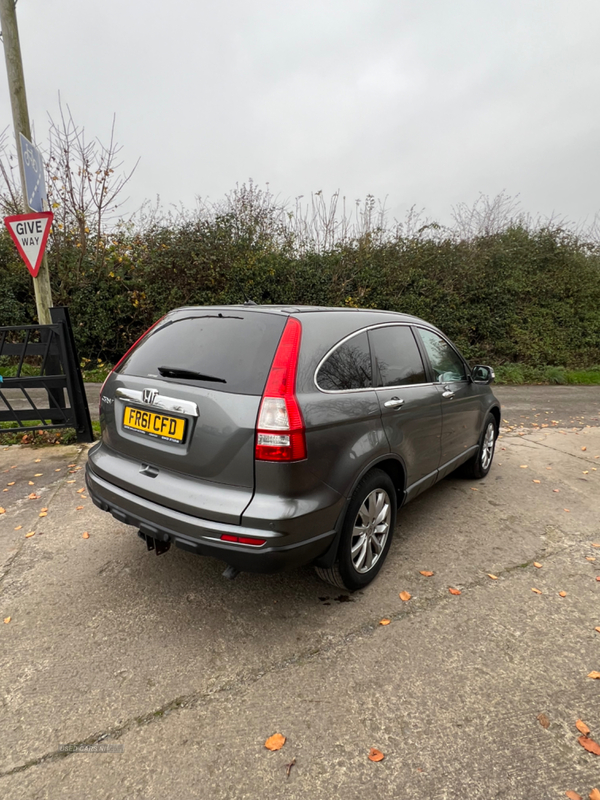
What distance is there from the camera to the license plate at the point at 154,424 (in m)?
2.34

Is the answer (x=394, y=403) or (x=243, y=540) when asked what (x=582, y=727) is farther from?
(x=394, y=403)

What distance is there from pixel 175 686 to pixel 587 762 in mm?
1709

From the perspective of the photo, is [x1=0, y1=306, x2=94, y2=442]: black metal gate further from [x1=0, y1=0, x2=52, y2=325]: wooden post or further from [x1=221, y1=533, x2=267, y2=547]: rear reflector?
[x1=221, y1=533, x2=267, y2=547]: rear reflector

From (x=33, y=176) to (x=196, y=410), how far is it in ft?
14.6

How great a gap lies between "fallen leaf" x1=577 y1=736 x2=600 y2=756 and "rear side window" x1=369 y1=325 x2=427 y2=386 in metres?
1.91

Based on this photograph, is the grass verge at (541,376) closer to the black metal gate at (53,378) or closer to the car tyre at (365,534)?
the car tyre at (365,534)

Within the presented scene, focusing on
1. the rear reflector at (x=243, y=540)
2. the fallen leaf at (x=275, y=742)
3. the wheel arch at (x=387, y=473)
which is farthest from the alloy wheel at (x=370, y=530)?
the fallen leaf at (x=275, y=742)

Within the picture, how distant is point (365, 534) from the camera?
2.73 meters

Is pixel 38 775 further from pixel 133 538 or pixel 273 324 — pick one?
pixel 273 324

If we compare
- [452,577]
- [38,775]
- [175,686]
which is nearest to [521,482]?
[452,577]

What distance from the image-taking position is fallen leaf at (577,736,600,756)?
1.82 metres

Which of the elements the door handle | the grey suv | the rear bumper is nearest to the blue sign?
the grey suv

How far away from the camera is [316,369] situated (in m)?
2.39

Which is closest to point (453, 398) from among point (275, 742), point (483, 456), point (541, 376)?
point (483, 456)
